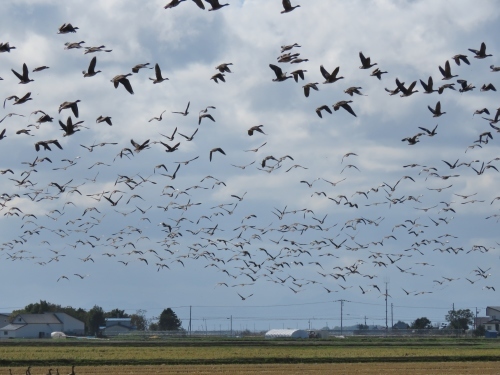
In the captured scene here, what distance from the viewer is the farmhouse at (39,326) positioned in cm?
17375

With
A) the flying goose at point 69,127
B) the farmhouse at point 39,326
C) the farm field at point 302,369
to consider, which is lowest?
the farm field at point 302,369

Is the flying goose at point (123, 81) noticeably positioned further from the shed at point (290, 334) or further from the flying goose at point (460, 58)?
the shed at point (290, 334)

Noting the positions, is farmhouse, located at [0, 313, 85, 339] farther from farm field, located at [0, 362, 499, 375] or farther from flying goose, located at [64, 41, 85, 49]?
flying goose, located at [64, 41, 85, 49]

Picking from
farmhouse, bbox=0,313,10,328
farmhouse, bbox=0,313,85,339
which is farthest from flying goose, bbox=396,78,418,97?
farmhouse, bbox=0,313,10,328

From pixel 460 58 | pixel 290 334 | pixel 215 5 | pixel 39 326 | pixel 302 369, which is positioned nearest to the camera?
pixel 215 5

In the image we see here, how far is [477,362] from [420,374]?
15112mm

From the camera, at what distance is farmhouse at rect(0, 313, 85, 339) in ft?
570

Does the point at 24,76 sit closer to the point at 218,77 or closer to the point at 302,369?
the point at 218,77

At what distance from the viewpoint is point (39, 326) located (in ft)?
594

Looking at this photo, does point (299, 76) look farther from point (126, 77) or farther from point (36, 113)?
point (36, 113)

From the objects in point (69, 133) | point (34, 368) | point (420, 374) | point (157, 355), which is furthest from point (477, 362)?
point (69, 133)

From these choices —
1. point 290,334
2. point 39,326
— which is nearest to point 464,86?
point 290,334

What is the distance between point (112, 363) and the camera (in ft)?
203

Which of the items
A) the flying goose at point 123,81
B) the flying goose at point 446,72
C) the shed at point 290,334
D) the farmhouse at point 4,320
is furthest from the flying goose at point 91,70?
the farmhouse at point 4,320
